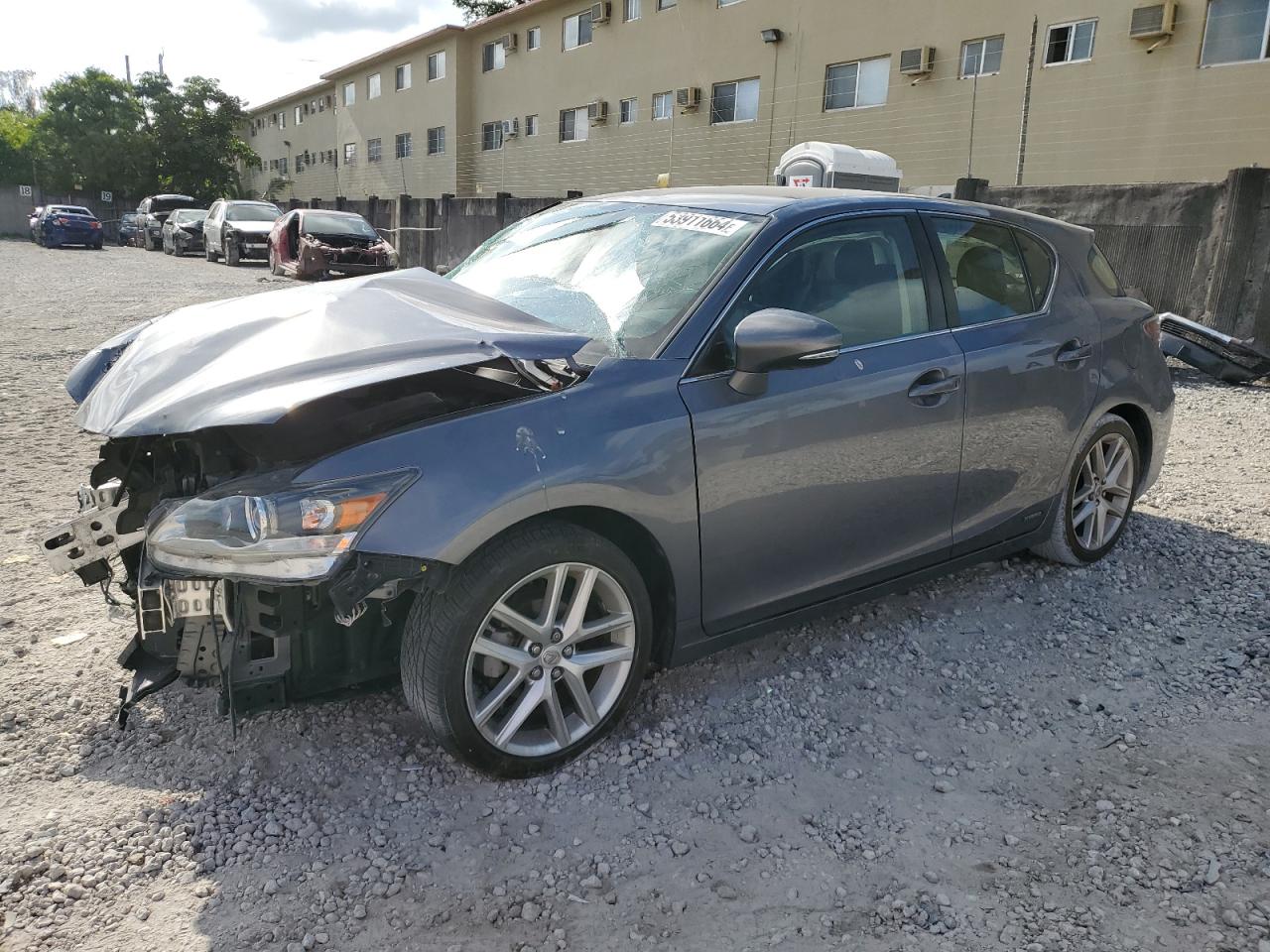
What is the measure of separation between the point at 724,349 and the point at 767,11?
68.8 feet

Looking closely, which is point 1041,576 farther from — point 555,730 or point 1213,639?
point 555,730

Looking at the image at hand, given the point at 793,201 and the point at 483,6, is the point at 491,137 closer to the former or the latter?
the point at 483,6

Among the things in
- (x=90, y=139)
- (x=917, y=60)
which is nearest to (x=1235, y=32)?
(x=917, y=60)

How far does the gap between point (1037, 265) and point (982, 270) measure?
42 cm

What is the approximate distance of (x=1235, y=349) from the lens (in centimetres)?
952

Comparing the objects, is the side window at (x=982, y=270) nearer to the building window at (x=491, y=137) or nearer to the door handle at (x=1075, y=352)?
the door handle at (x=1075, y=352)

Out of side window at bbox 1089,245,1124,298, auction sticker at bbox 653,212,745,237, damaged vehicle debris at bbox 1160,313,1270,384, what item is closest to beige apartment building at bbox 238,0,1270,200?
damaged vehicle debris at bbox 1160,313,1270,384

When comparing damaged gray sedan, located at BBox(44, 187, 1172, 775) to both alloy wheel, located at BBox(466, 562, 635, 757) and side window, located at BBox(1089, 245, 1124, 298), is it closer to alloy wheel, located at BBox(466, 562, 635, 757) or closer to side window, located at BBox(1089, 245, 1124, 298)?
alloy wheel, located at BBox(466, 562, 635, 757)

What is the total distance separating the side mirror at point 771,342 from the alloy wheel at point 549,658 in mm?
787

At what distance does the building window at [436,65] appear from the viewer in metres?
35.0

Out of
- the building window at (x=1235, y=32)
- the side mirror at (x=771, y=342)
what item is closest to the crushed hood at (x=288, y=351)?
the side mirror at (x=771, y=342)

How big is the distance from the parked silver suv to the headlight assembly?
2485 centimetres

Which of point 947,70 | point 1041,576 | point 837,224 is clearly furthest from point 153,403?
point 947,70

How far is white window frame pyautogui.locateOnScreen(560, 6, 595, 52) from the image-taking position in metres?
27.7
